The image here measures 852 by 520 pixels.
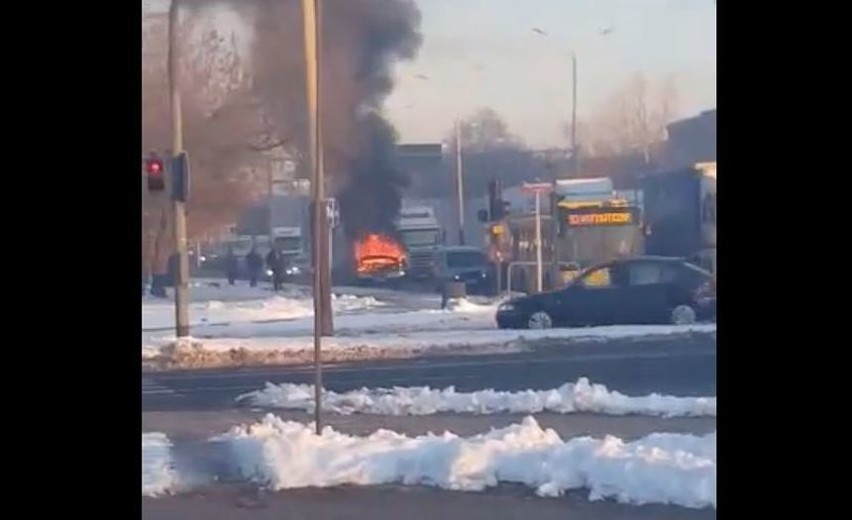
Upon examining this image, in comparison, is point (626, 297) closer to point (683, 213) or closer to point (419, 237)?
point (683, 213)

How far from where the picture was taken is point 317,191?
415 cm

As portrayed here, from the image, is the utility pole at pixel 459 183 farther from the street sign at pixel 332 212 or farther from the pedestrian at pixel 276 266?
the pedestrian at pixel 276 266

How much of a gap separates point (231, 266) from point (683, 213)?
4.14ft

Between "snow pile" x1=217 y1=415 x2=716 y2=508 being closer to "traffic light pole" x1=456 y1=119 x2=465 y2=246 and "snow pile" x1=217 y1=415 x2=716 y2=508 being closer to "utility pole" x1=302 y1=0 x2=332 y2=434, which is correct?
"utility pole" x1=302 y1=0 x2=332 y2=434

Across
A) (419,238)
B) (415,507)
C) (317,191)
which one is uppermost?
(317,191)

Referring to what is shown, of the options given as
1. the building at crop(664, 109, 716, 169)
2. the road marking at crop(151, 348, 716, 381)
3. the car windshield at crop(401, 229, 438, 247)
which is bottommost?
the road marking at crop(151, 348, 716, 381)

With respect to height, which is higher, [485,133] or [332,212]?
[485,133]

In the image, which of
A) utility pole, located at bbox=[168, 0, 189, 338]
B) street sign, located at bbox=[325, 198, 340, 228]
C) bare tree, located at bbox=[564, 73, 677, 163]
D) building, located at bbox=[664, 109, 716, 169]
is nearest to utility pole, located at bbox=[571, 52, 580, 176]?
bare tree, located at bbox=[564, 73, 677, 163]

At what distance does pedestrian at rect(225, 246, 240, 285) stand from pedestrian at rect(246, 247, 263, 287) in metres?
0.03

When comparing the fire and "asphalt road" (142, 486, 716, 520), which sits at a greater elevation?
the fire

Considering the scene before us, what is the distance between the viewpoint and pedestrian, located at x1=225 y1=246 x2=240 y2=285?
4.12m

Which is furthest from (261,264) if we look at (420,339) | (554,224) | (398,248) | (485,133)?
(554,224)
